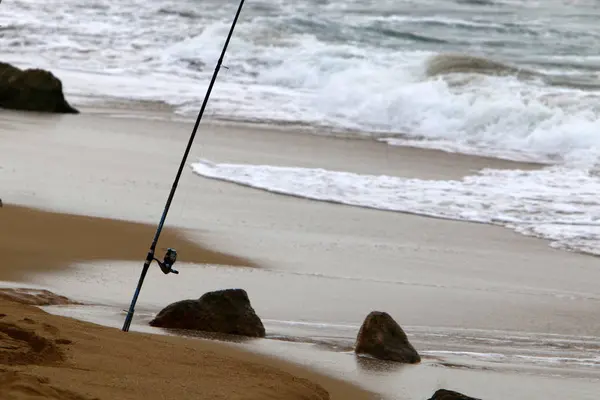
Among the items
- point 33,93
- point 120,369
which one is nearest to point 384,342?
point 120,369

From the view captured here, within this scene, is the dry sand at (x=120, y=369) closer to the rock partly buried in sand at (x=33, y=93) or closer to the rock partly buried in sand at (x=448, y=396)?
the rock partly buried in sand at (x=448, y=396)

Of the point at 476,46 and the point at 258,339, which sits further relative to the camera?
the point at 476,46

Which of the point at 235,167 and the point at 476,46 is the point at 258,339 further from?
the point at 476,46

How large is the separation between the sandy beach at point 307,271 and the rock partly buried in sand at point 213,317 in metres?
0.10

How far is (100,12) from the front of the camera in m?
→ 22.7

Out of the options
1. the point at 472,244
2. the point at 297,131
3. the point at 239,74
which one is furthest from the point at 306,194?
the point at 239,74

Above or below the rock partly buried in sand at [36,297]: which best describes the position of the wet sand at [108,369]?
above

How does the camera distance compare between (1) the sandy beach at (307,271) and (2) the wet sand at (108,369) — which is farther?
(1) the sandy beach at (307,271)

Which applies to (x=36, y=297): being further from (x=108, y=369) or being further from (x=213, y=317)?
(x=108, y=369)

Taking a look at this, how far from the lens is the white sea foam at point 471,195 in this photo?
8.22 metres

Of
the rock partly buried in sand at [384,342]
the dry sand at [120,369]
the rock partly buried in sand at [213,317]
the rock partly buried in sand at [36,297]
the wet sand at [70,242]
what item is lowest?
the wet sand at [70,242]

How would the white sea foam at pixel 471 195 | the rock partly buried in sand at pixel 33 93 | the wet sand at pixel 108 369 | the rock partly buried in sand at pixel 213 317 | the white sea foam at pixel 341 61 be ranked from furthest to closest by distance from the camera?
the white sea foam at pixel 341 61 → the rock partly buried in sand at pixel 33 93 → the white sea foam at pixel 471 195 → the rock partly buried in sand at pixel 213 317 → the wet sand at pixel 108 369

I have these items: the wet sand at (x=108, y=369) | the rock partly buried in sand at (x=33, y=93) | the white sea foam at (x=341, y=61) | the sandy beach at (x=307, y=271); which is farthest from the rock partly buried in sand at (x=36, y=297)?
the white sea foam at (x=341, y=61)

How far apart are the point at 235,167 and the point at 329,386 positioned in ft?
18.4
